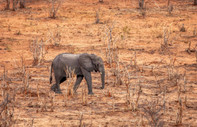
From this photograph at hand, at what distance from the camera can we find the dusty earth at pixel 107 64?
6430 mm

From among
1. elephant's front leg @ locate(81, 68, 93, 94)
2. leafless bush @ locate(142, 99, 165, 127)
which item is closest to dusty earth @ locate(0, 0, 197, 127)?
leafless bush @ locate(142, 99, 165, 127)

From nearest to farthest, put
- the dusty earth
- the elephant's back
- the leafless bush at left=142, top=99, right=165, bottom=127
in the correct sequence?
1. the leafless bush at left=142, top=99, right=165, bottom=127
2. the dusty earth
3. the elephant's back

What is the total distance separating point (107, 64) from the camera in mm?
11203

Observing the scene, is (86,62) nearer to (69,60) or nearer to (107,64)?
(69,60)

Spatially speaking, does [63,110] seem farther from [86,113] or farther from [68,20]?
[68,20]

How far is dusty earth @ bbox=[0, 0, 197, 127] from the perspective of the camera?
643cm

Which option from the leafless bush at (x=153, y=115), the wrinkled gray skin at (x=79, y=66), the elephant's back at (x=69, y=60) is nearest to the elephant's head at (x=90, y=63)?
the wrinkled gray skin at (x=79, y=66)

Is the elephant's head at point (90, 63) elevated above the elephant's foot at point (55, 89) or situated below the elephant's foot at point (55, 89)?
above

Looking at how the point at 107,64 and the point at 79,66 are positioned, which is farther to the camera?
the point at 107,64

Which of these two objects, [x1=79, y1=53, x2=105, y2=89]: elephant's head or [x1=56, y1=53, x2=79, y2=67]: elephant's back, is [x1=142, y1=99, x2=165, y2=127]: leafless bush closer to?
[x1=79, y1=53, x2=105, y2=89]: elephant's head

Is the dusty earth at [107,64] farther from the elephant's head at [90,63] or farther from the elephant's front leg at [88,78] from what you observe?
the elephant's head at [90,63]

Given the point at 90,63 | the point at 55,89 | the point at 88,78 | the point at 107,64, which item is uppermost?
the point at 90,63

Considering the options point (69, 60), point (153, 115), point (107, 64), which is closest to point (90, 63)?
point (69, 60)

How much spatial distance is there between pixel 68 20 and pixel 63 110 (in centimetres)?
1341
